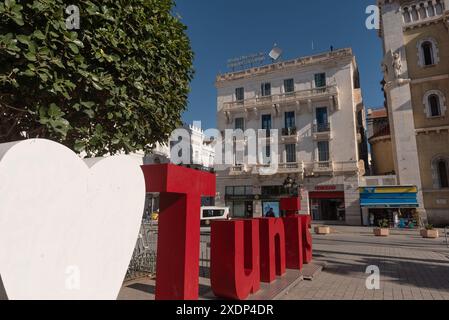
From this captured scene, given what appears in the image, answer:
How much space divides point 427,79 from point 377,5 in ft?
26.8

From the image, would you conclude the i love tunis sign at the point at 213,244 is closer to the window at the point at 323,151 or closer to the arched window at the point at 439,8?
the window at the point at 323,151

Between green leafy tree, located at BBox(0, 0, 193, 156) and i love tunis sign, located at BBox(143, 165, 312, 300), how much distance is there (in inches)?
67.0

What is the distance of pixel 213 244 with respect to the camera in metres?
6.19

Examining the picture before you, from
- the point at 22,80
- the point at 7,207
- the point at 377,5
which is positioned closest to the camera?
the point at 7,207

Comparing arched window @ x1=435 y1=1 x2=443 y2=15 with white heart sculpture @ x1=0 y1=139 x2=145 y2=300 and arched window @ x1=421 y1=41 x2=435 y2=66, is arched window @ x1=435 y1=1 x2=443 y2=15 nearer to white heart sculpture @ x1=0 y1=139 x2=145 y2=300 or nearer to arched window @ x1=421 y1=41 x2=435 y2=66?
arched window @ x1=421 y1=41 x2=435 y2=66

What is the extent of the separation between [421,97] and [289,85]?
37.4 feet

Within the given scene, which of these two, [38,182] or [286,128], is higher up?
[286,128]

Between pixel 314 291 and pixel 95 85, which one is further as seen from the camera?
pixel 314 291

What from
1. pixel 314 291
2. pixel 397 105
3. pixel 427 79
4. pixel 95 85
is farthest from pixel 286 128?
pixel 95 85

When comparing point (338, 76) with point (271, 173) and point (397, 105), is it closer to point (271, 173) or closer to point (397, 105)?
point (397, 105)

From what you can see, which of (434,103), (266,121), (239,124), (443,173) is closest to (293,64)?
(266,121)

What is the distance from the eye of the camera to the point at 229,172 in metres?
31.5

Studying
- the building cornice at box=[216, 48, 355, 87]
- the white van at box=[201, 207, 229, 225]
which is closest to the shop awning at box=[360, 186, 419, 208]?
the white van at box=[201, 207, 229, 225]

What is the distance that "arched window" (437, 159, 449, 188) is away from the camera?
2361 cm
